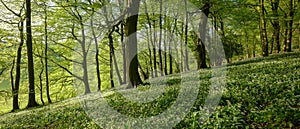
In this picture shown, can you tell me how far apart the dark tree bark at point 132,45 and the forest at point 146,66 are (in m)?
0.06

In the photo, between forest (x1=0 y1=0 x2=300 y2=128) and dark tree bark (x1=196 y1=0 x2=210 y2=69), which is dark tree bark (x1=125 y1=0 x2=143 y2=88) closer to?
forest (x1=0 y1=0 x2=300 y2=128)

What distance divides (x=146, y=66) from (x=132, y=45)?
121ft

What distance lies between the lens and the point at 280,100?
545cm

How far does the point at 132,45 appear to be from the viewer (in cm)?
1346

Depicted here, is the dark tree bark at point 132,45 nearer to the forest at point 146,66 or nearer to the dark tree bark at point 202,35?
the forest at point 146,66

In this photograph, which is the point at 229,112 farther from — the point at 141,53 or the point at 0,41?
the point at 141,53

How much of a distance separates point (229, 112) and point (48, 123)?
6.46 metres

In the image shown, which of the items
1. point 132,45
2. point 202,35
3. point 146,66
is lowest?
point 146,66

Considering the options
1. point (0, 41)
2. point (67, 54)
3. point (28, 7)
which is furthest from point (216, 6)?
point (67, 54)

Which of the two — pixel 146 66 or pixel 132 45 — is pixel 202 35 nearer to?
pixel 132 45

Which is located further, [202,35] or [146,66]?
[146,66]

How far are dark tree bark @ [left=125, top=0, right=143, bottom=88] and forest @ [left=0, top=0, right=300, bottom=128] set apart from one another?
0.19 ft

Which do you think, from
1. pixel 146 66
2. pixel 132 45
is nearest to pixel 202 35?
pixel 132 45

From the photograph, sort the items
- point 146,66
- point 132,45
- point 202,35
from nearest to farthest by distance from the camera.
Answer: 1. point 132,45
2. point 202,35
3. point 146,66
